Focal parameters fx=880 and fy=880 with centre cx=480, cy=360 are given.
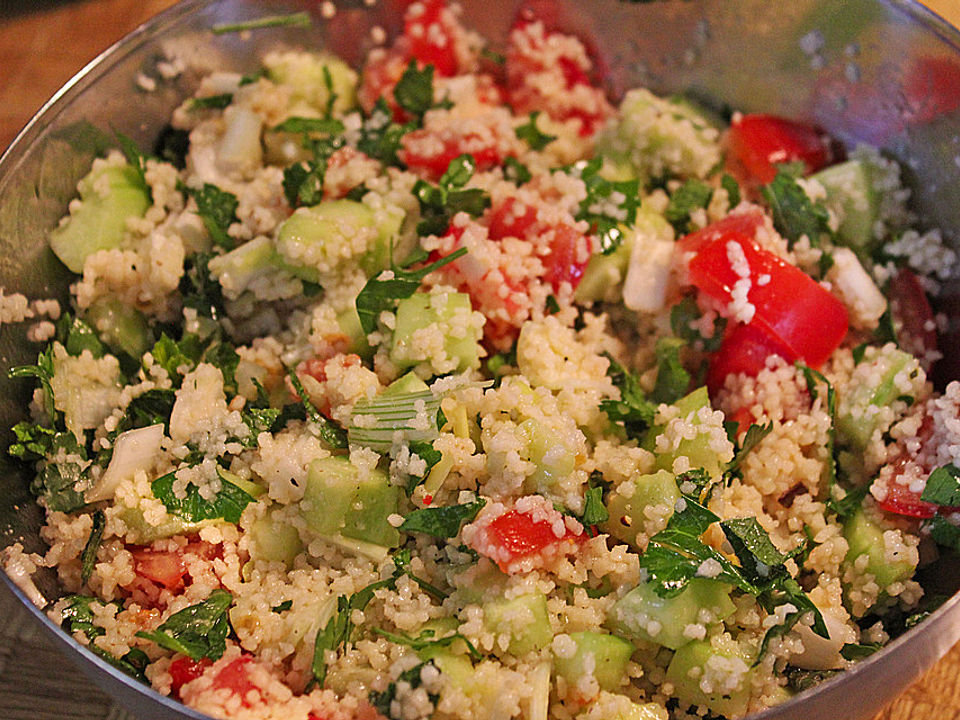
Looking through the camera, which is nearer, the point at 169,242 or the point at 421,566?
the point at 421,566

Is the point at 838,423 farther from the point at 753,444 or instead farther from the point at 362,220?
the point at 362,220

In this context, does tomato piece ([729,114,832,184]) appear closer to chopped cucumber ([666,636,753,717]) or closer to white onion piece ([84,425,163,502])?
chopped cucumber ([666,636,753,717])

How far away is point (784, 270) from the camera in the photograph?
1.75 metres

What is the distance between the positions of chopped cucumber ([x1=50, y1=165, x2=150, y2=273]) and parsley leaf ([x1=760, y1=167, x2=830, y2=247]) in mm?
1378

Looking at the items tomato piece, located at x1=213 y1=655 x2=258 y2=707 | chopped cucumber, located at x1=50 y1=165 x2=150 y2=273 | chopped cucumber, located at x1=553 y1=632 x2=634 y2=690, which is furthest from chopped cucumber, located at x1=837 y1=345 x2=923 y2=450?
chopped cucumber, located at x1=50 y1=165 x2=150 y2=273

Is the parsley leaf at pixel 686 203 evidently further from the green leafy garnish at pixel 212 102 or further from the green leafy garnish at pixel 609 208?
the green leafy garnish at pixel 212 102

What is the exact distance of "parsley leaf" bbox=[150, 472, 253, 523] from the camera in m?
1.50

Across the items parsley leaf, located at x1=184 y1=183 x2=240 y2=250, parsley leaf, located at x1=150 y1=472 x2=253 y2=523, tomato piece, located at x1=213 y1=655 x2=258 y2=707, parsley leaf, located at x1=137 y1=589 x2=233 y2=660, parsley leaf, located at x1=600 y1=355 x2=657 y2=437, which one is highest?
parsley leaf, located at x1=184 y1=183 x2=240 y2=250

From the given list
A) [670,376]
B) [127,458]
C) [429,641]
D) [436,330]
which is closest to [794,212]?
[670,376]

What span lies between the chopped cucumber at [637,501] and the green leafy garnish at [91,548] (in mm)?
882

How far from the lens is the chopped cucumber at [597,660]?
131cm

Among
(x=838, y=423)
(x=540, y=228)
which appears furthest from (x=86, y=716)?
(x=838, y=423)

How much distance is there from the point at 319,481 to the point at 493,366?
0.43 metres

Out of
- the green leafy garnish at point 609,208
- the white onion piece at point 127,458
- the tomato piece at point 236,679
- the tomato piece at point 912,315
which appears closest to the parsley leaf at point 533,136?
the green leafy garnish at point 609,208
